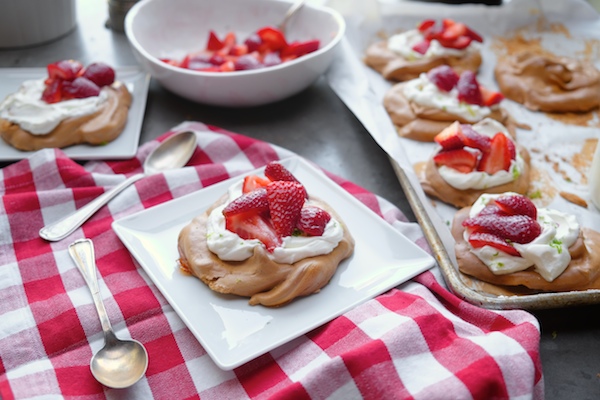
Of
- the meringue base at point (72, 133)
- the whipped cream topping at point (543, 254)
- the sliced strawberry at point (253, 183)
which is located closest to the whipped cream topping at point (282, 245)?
the sliced strawberry at point (253, 183)

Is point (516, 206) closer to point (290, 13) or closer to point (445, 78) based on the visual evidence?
point (445, 78)

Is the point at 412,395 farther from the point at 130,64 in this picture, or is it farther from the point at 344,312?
the point at 130,64

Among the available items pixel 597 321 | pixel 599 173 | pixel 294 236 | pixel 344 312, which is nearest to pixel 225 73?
pixel 294 236

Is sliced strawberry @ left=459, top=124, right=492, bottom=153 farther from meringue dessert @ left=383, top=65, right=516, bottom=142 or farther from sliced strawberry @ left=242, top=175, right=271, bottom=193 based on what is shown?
sliced strawberry @ left=242, top=175, right=271, bottom=193

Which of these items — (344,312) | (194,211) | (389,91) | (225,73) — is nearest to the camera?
(344,312)

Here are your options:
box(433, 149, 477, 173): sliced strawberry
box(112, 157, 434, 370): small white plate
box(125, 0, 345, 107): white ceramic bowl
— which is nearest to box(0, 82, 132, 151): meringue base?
box(125, 0, 345, 107): white ceramic bowl

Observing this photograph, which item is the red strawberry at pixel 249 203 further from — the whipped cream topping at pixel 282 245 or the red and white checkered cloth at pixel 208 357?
the red and white checkered cloth at pixel 208 357

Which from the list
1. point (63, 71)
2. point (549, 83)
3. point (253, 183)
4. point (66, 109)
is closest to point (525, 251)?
point (253, 183)

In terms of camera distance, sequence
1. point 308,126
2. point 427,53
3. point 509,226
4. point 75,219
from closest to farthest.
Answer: point 509,226
point 75,219
point 308,126
point 427,53
